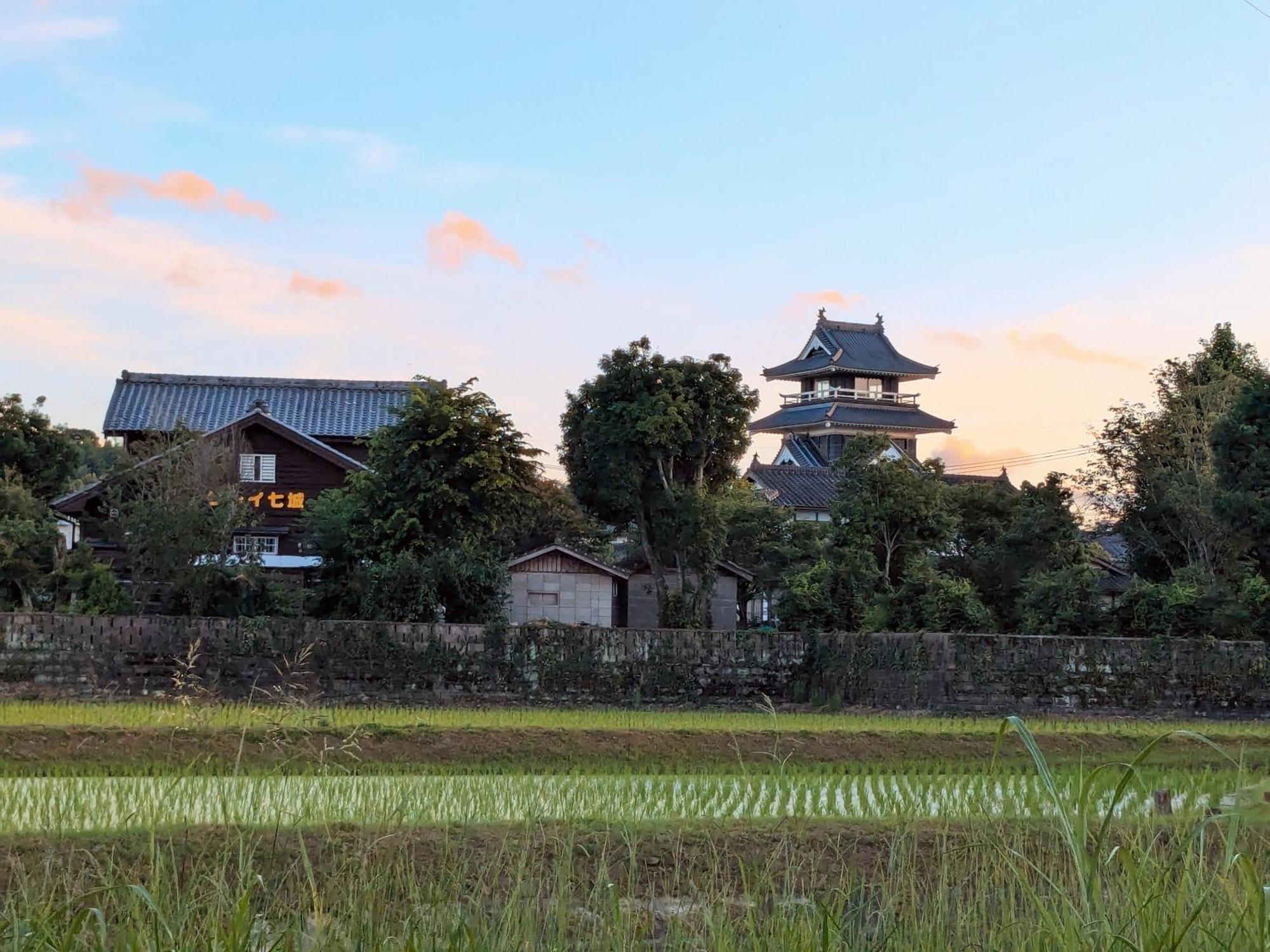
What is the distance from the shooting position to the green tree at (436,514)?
2105 cm

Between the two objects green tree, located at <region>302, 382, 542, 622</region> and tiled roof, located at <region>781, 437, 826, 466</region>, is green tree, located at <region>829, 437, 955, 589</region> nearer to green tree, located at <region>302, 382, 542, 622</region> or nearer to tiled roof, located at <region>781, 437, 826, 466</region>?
green tree, located at <region>302, 382, 542, 622</region>

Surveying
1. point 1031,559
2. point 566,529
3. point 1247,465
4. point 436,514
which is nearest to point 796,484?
point 566,529

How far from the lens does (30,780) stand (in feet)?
30.0

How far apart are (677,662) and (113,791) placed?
39.8ft

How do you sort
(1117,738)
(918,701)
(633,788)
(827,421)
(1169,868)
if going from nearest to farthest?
(1169,868) < (633,788) < (1117,738) < (918,701) < (827,421)

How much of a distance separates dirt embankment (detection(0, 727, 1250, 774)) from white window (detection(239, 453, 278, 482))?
59.4 feet

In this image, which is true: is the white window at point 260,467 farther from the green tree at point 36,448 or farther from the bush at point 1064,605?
the bush at point 1064,605

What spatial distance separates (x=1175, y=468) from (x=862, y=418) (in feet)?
93.2

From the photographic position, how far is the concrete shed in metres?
31.7

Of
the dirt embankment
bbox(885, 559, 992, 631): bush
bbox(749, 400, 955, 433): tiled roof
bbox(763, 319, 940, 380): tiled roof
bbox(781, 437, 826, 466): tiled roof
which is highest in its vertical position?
bbox(763, 319, 940, 380): tiled roof

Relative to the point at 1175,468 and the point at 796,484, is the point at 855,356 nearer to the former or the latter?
the point at 796,484

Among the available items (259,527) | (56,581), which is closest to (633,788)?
(56,581)

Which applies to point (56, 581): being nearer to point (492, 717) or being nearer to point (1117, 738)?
point (492, 717)

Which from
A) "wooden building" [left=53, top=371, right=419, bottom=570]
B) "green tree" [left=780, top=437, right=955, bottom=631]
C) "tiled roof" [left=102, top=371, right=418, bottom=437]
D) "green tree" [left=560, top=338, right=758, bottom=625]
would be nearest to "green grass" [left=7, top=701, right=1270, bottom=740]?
"green tree" [left=780, top=437, right=955, bottom=631]
